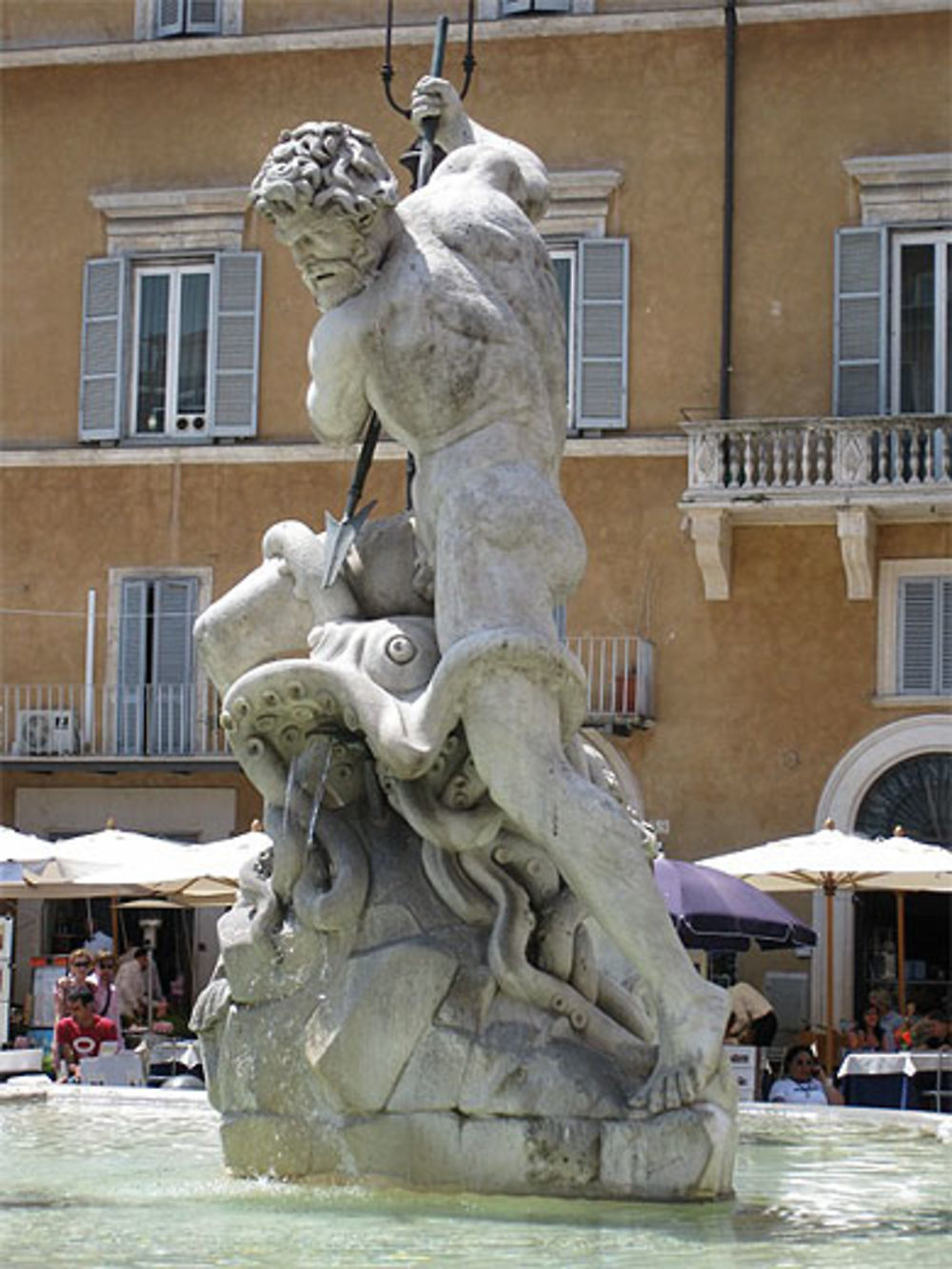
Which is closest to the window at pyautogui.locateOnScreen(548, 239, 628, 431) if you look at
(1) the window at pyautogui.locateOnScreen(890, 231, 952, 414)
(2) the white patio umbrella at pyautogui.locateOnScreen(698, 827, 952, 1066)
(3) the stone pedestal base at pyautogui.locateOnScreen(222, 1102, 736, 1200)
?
→ (1) the window at pyautogui.locateOnScreen(890, 231, 952, 414)

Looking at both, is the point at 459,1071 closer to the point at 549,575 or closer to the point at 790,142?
the point at 549,575

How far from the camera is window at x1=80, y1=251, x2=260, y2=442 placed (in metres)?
26.1

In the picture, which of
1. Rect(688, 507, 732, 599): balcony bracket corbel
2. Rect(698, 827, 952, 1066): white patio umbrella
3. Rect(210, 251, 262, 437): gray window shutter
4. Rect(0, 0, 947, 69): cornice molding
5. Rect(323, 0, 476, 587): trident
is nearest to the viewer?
Rect(323, 0, 476, 587): trident

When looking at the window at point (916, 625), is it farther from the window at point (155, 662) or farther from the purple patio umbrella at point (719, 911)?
the purple patio umbrella at point (719, 911)

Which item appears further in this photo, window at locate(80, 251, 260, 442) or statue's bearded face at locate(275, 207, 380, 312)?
window at locate(80, 251, 260, 442)

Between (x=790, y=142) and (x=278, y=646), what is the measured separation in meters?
19.2

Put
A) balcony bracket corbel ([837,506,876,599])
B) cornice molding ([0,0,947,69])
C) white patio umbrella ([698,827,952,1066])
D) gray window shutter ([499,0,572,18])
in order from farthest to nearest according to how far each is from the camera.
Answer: gray window shutter ([499,0,572,18]), cornice molding ([0,0,947,69]), balcony bracket corbel ([837,506,876,599]), white patio umbrella ([698,827,952,1066])

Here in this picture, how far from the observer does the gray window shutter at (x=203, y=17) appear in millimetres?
26938

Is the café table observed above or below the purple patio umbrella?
below

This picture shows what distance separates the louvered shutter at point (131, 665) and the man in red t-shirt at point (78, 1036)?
12604 mm

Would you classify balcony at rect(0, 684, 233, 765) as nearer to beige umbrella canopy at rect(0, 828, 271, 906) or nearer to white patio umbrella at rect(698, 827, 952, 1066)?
beige umbrella canopy at rect(0, 828, 271, 906)

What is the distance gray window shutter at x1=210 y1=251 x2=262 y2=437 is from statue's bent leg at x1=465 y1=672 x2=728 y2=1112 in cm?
2053

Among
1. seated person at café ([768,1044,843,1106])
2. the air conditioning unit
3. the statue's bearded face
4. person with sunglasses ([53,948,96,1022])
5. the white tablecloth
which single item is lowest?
seated person at café ([768,1044,843,1106])

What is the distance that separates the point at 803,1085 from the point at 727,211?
44.4 ft
